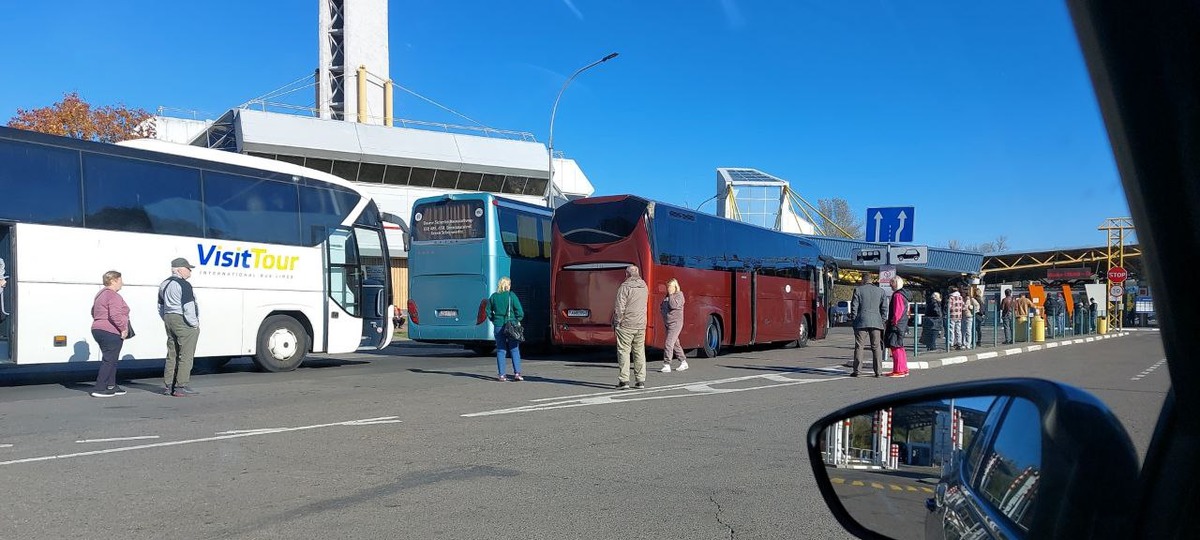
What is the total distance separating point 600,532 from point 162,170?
11.8 meters

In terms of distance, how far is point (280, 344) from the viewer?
15438 millimetres

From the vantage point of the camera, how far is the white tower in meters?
51.8

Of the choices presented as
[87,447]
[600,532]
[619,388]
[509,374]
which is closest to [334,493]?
[600,532]

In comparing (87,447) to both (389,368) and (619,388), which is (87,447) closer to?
(619,388)

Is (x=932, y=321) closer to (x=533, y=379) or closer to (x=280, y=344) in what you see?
(x=533, y=379)

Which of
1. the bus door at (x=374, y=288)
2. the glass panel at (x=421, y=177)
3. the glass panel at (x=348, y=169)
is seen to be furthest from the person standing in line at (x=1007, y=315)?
the glass panel at (x=348, y=169)

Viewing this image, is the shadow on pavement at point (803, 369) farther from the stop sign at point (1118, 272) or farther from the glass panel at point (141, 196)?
the stop sign at point (1118, 272)

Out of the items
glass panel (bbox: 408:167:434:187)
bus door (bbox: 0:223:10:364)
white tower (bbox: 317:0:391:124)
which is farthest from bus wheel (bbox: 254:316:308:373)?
white tower (bbox: 317:0:391:124)

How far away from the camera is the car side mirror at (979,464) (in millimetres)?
1279

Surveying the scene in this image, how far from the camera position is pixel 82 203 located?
1263 centimetres

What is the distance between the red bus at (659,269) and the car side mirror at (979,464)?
47.5ft

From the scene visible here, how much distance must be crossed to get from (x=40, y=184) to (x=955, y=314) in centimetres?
2003

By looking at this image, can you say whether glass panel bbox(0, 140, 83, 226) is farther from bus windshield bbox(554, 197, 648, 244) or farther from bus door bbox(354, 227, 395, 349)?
bus windshield bbox(554, 197, 648, 244)

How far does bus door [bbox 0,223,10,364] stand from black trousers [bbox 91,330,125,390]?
1648mm
